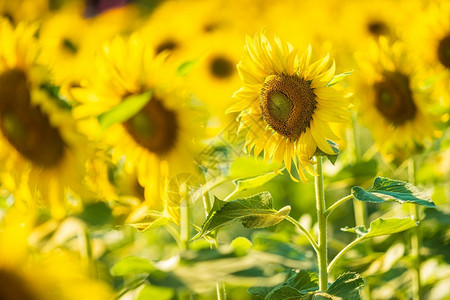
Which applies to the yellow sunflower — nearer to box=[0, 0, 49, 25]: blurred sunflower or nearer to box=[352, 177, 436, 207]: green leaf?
box=[352, 177, 436, 207]: green leaf

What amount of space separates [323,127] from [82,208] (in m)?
0.36

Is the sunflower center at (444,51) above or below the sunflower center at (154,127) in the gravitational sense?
above

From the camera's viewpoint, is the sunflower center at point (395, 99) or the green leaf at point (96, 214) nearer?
the green leaf at point (96, 214)

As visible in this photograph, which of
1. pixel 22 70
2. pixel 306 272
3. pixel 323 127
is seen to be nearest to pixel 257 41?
pixel 323 127

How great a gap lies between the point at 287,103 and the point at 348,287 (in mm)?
202

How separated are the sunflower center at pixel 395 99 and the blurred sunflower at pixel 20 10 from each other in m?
1.33

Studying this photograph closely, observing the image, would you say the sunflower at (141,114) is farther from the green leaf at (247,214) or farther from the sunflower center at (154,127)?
the green leaf at (247,214)

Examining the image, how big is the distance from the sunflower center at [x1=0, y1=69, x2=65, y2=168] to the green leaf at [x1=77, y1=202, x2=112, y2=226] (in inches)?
4.7

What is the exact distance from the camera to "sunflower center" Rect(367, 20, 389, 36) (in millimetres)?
1779

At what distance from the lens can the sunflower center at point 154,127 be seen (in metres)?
0.81

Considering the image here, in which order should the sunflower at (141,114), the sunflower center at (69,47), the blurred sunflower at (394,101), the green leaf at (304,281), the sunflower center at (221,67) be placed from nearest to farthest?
the green leaf at (304,281) → the sunflower at (141,114) → the blurred sunflower at (394,101) → the sunflower center at (69,47) → the sunflower center at (221,67)

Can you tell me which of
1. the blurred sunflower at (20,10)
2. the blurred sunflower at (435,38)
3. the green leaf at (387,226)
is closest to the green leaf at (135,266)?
the green leaf at (387,226)

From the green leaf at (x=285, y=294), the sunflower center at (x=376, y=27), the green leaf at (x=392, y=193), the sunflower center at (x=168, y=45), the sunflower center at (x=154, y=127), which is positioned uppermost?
the sunflower center at (x=168, y=45)

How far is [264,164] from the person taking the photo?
0.69 meters
